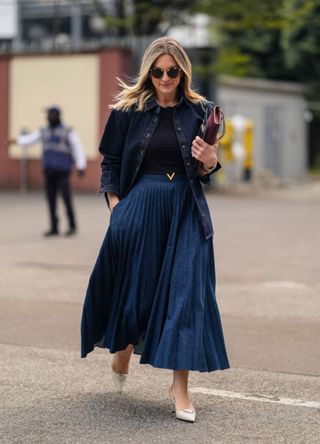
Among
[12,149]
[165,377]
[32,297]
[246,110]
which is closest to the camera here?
[165,377]

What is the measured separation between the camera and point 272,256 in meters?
13.6

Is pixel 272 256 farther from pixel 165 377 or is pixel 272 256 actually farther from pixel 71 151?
pixel 165 377

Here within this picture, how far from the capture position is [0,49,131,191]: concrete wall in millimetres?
24969

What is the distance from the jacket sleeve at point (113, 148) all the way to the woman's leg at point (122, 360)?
830 mm

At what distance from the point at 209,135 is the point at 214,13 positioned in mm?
20908

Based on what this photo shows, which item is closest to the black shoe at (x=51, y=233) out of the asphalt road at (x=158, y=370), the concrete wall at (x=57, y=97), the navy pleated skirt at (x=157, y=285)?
the asphalt road at (x=158, y=370)

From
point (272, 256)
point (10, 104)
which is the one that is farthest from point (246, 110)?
point (272, 256)

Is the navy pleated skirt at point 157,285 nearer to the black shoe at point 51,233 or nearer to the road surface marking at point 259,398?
the road surface marking at point 259,398

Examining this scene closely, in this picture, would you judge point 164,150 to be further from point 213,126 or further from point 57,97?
point 57,97

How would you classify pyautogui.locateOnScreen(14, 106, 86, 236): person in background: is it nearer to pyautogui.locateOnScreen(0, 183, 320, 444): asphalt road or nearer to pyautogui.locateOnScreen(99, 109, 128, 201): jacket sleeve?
pyautogui.locateOnScreen(0, 183, 320, 444): asphalt road

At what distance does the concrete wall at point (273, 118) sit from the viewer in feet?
100

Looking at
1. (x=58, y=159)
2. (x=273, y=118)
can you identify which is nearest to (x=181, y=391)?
(x=58, y=159)

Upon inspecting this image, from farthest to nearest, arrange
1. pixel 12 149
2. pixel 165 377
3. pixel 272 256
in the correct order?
pixel 12 149, pixel 272 256, pixel 165 377

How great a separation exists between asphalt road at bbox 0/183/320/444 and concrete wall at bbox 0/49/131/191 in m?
10.4
